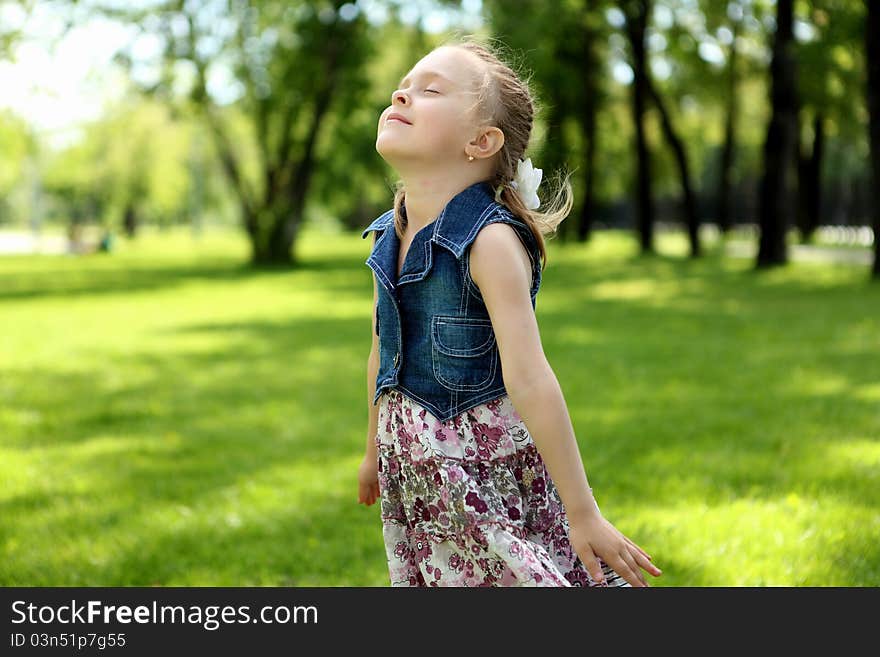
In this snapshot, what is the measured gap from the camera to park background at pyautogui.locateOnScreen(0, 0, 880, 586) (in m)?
4.88

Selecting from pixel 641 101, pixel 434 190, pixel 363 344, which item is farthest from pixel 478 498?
pixel 641 101

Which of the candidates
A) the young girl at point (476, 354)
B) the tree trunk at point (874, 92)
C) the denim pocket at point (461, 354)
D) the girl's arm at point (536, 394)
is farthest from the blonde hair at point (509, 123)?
the tree trunk at point (874, 92)

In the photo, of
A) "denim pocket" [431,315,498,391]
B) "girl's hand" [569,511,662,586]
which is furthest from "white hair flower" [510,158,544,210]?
"girl's hand" [569,511,662,586]

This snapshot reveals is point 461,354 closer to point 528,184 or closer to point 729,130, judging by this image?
point 528,184

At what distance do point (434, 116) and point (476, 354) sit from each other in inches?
22.8

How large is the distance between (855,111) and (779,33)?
10230 millimetres

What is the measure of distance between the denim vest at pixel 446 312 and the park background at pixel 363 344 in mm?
403

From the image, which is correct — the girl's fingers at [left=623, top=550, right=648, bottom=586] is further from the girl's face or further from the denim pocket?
the girl's face

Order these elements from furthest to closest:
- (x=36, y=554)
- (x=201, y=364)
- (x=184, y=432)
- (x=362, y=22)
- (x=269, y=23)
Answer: (x=269, y=23) < (x=362, y=22) < (x=201, y=364) < (x=184, y=432) < (x=36, y=554)

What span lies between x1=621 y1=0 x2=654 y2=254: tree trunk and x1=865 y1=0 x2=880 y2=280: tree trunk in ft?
38.3

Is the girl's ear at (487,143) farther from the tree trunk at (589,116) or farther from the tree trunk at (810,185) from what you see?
the tree trunk at (810,185)

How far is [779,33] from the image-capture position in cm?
2173
